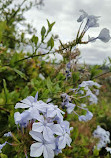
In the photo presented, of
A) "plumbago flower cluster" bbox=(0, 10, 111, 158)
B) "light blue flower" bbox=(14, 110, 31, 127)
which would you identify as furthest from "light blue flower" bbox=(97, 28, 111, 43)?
"light blue flower" bbox=(14, 110, 31, 127)

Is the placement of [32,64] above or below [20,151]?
above

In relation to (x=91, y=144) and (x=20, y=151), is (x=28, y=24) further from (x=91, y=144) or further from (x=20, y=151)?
(x=20, y=151)

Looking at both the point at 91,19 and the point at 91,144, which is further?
the point at 91,144

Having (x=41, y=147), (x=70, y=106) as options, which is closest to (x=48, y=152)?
(x=41, y=147)

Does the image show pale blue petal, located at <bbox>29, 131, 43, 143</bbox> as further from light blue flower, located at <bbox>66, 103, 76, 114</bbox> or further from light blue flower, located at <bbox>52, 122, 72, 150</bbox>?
light blue flower, located at <bbox>66, 103, 76, 114</bbox>

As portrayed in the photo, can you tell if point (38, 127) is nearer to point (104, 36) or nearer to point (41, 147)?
point (41, 147)

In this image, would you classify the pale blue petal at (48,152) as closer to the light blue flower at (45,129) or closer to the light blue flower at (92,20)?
the light blue flower at (45,129)

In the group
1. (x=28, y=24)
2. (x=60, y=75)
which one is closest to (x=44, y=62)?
(x=60, y=75)

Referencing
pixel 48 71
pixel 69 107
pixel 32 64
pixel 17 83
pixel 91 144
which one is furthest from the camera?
pixel 91 144

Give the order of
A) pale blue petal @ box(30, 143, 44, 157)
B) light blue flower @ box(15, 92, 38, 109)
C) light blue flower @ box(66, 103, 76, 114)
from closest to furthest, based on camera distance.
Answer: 1. pale blue petal @ box(30, 143, 44, 157)
2. light blue flower @ box(15, 92, 38, 109)
3. light blue flower @ box(66, 103, 76, 114)
